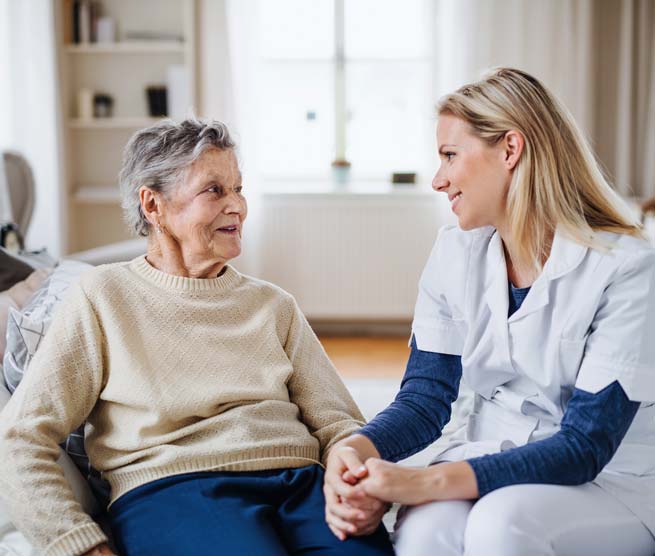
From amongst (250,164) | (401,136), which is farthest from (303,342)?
(401,136)

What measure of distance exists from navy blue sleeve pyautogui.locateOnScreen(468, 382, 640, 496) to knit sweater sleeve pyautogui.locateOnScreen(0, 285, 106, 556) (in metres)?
0.61

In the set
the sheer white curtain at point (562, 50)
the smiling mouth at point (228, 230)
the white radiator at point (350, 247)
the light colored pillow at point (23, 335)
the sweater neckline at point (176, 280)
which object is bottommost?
the white radiator at point (350, 247)

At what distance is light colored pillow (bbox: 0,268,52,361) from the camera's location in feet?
6.21

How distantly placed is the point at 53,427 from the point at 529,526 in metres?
0.77

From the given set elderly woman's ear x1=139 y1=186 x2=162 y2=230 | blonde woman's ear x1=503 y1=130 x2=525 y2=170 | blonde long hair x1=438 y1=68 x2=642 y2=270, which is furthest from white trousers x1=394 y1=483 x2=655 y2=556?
elderly woman's ear x1=139 y1=186 x2=162 y2=230

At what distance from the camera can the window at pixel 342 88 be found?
489 centimetres

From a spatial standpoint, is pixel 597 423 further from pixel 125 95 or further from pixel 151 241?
pixel 125 95

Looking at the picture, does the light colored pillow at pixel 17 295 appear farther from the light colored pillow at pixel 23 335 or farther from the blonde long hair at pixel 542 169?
the blonde long hair at pixel 542 169

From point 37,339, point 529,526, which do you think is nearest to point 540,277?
point 529,526

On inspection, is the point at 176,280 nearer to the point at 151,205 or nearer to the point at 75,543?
the point at 151,205

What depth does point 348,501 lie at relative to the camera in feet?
4.35

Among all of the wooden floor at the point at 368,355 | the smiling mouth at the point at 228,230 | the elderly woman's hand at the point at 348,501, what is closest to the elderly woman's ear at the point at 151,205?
the smiling mouth at the point at 228,230

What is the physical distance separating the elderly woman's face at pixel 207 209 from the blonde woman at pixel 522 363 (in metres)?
0.39

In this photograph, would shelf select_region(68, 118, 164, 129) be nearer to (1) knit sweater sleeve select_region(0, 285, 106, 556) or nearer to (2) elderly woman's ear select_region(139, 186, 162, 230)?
(2) elderly woman's ear select_region(139, 186, 162, 230)
